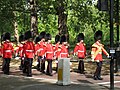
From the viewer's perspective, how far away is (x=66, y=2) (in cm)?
2578

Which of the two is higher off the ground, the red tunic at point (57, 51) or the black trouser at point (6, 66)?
the red tunic at point (57, 51)

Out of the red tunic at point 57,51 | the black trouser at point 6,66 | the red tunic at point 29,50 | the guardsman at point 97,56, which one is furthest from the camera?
the red tunic at point 57,51

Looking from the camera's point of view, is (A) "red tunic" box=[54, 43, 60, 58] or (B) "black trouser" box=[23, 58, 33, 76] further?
(A) "red tunic" box=[54, 43, 60, 58]

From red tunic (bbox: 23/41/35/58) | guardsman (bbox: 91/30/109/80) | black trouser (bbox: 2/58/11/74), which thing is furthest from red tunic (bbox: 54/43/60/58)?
guardsman (bbox: 91/30/109/80)

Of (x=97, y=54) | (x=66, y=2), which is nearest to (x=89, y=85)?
(x=97, y=54)

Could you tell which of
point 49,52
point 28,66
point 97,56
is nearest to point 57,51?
point 49,52

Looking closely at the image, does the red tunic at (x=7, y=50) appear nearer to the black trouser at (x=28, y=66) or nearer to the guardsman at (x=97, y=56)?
the black trouser at (x=28, y=66)

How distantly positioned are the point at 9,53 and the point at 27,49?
3.54ft

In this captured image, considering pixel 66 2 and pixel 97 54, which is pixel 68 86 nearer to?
pixel 97 54

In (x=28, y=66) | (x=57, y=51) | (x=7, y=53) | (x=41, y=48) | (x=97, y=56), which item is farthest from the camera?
(x=41, y=48)

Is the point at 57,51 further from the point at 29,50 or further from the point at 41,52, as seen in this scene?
the point at 29,50

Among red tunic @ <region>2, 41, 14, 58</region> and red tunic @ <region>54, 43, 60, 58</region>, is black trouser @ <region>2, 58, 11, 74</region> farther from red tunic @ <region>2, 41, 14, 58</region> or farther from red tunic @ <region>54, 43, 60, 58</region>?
red tunic @ <region>54, 43, 60, 58</region>

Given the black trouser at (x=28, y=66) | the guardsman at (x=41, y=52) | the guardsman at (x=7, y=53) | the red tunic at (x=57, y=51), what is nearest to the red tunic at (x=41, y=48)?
the guardsman at (x=41, y=52)

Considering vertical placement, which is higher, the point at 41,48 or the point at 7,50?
the point at 41,48
